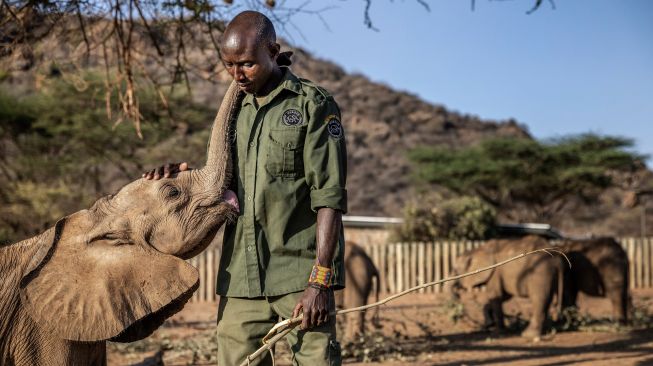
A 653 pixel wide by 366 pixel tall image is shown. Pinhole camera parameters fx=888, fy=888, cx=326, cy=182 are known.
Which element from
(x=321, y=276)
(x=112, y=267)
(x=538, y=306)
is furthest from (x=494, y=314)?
(x=112, y=267)

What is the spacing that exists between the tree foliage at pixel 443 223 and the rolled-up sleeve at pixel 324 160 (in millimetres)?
19858

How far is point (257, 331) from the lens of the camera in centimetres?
404

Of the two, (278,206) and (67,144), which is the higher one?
(67,144)

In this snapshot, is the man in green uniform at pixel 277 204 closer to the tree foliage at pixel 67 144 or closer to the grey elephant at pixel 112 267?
the grey elephant at pixel 112 267

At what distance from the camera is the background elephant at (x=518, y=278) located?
1242cm

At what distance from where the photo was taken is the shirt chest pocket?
402cm

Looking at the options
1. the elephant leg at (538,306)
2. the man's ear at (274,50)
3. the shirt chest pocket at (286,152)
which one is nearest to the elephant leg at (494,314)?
the elephant leg at (538,306)

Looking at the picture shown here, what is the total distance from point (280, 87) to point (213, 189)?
1.86ft

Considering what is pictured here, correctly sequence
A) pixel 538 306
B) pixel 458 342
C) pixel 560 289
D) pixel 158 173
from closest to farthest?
pixel 158 173
pixel 458 342
pixel 538 306
pixel 560 289

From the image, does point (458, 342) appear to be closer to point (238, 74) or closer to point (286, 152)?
point (286, 152)

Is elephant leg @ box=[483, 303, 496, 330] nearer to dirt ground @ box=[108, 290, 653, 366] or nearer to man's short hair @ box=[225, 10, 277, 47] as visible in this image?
dirt ground @ box=[108, 290, 653, 366]

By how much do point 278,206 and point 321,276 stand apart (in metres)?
0.42

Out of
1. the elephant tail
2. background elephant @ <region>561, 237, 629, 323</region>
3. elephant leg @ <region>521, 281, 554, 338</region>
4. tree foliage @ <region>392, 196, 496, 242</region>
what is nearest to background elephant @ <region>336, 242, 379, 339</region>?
elephant leg @ <region>521, 281, 554, 338</region>

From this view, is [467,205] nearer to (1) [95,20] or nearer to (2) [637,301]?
(2) [637,301]
